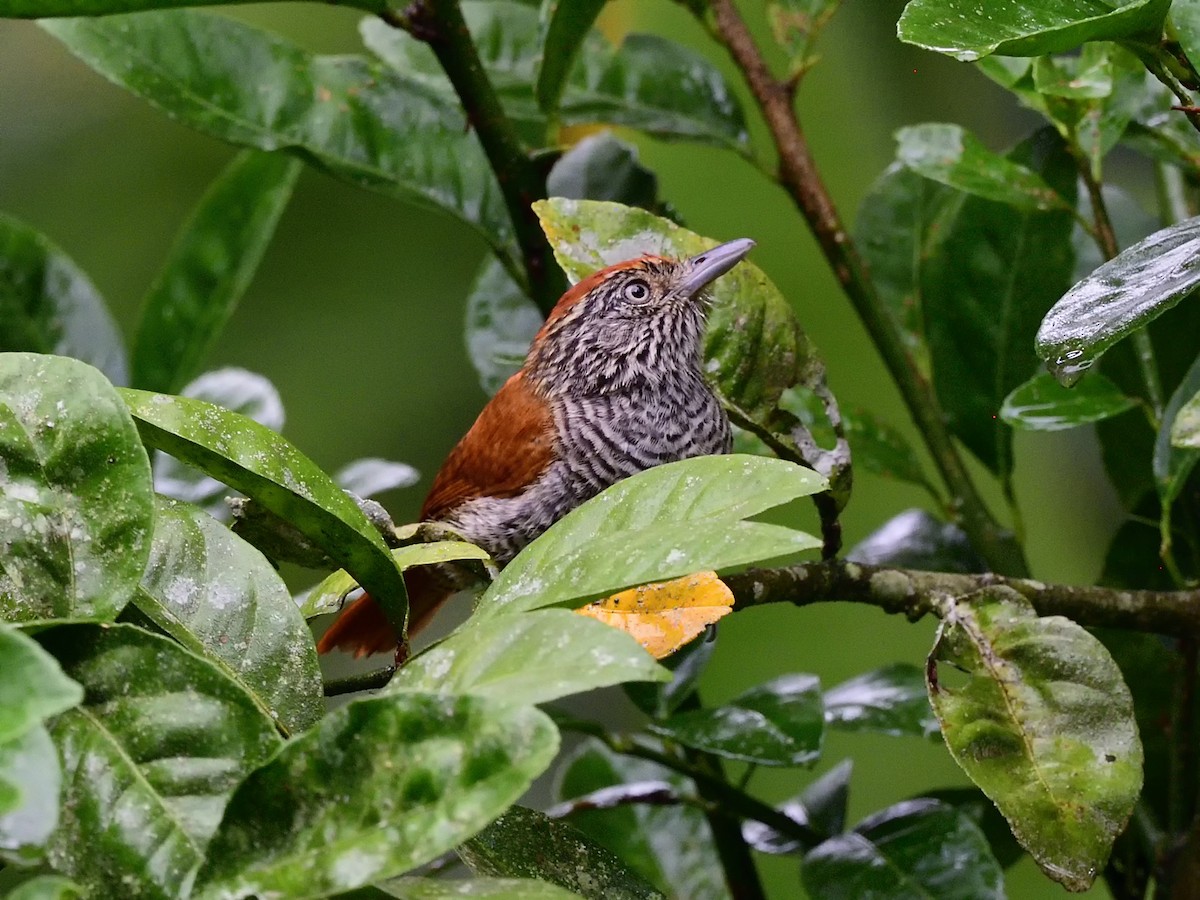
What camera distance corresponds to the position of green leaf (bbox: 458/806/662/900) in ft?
2.79

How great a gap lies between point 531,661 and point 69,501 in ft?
1.05

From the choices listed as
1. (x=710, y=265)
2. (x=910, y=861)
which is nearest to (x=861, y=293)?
(x=710, y=265)

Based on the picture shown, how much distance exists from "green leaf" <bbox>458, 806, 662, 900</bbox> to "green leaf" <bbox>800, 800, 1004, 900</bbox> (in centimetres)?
66

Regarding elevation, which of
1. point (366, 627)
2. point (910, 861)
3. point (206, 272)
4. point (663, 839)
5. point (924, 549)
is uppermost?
point (206, 272)

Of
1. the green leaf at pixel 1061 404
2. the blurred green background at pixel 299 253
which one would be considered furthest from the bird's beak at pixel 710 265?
the blurred green background at pixel 299 253

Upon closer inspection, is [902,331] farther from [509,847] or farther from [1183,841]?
[509,847]

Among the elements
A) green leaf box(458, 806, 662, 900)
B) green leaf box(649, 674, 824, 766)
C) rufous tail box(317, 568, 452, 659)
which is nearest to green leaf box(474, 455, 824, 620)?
green leaf box(458, 806, 662, 900)

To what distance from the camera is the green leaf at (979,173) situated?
149cm

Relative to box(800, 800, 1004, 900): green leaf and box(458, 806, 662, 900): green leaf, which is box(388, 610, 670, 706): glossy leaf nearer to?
box(458, 806, 662, 900): green leaf

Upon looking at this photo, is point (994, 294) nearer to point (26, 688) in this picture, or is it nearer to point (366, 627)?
point (366, 627)

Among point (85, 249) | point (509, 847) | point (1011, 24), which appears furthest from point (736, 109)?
point (85, 249)

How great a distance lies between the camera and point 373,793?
0.65 m

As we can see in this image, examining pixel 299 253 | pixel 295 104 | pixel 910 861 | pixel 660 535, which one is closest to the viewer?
pixel 660 535

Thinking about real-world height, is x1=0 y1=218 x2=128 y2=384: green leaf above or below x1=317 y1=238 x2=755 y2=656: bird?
above
